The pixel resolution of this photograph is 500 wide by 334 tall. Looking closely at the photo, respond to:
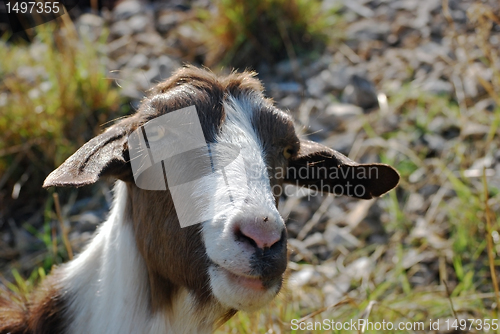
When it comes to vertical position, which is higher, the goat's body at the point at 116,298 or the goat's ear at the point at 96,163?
A: the goat's ear at the point at 96,163

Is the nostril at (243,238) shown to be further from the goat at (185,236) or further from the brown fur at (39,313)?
the brown fur at (39,313)

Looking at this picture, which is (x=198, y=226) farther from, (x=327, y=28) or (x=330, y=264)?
(x=327, y=28)

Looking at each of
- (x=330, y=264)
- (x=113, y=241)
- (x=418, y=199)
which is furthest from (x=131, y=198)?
(x=418, y=199)

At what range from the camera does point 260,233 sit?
2.44 metres

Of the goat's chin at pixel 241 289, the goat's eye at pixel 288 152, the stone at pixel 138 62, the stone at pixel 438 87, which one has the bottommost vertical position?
the stone at pixel 438 87

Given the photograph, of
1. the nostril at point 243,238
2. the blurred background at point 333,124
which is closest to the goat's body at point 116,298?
the nostril at point 243,238

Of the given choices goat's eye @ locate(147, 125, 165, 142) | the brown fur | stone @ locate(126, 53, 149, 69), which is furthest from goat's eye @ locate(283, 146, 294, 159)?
stone @ locate(126, 53, 149, 69)

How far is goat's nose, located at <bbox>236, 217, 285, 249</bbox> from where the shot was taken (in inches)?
96.0

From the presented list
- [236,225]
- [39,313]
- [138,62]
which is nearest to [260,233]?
[236,225]

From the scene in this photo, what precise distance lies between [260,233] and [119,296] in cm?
119

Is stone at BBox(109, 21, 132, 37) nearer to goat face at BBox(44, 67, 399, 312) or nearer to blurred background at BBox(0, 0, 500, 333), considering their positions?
blurred background at BBox(0, 0, 500, 333)

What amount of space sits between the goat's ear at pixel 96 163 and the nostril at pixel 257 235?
2.33 ft

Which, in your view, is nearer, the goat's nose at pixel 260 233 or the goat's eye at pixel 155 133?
the goat's nose at pixel 260 233

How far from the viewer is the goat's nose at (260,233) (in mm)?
2439
